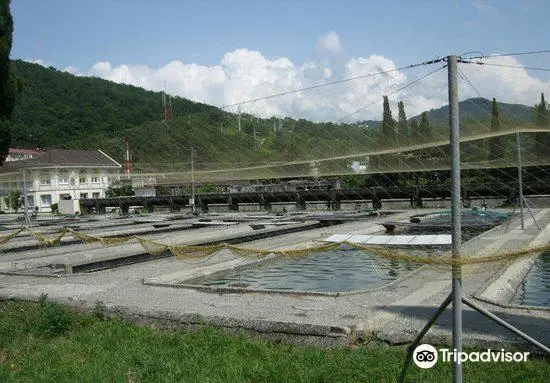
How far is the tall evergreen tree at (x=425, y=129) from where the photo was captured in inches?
658

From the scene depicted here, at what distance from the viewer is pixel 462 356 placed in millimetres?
5223

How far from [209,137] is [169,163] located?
135 inches

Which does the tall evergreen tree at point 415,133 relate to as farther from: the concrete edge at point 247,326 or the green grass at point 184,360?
the green grass at point 184,360

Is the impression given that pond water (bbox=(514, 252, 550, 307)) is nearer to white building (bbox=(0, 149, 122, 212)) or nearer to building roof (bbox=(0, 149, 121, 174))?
white building (bbox=(0, 149, 122, 212))

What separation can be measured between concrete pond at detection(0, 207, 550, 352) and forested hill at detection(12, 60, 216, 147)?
4413cm

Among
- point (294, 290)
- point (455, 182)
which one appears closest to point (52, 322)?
point (294, 290)

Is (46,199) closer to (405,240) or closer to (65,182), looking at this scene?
(65,182)

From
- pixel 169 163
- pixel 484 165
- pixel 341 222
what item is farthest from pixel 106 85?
pixel 484 165

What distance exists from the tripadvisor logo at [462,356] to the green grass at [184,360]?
10 cm

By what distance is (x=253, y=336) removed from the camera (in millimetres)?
6738

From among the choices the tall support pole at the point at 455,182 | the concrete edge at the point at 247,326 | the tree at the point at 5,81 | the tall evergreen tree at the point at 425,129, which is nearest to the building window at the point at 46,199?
the tree at the point at 5,81

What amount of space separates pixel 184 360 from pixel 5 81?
2597 centimetres

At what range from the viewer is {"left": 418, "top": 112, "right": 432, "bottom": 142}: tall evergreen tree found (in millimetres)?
16702

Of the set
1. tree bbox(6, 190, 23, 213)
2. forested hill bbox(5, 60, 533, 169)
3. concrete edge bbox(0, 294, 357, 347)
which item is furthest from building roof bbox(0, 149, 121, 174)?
concrete edge bbox(0, 294, 357, 347)
